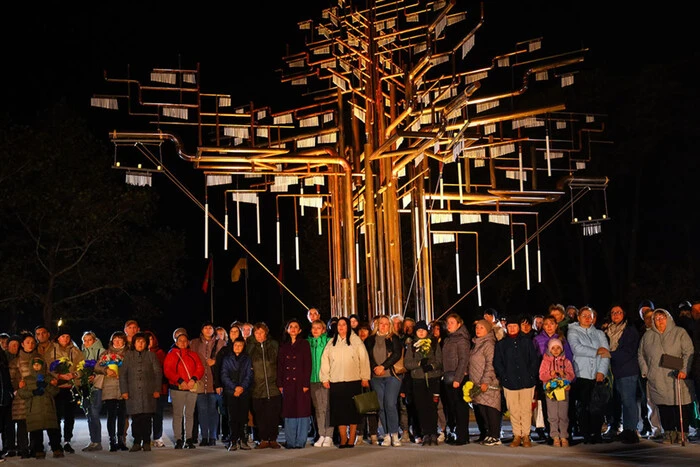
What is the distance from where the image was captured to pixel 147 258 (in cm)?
3081

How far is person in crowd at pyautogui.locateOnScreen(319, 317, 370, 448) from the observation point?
47.2 feet

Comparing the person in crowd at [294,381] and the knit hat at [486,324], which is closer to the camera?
the knit hat at [486,324]

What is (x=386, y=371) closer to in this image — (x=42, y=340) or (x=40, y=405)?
(x=40, y=405)

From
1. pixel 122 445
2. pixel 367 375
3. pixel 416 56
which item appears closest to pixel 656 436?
pixel 367 375

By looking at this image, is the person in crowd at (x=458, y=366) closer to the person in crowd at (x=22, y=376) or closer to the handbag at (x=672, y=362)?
the handbag at (x=672, y=362)

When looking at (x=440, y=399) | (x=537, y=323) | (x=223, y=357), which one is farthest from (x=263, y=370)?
(x=537, y=323)

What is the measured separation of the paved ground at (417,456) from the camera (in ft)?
39.4

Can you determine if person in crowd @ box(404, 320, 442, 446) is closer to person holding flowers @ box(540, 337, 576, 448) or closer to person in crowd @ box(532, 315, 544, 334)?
person holding flowers @ box(540, 337, 576, 448)

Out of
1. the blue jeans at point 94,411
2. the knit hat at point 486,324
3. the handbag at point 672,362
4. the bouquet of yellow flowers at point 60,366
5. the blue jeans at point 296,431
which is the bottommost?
the blue jeans at point 296,431

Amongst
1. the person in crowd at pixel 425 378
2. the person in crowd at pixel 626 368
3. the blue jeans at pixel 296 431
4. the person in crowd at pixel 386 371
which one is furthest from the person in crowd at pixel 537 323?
the blue jeans at pixel 296 431

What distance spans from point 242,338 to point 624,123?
1976 cm

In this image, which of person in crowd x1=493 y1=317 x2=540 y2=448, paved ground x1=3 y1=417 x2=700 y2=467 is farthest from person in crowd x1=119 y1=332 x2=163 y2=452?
person in crowd x1=493 y1=317 x2=540 y2=448

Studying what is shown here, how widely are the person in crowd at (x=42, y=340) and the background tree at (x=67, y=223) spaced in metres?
13.7

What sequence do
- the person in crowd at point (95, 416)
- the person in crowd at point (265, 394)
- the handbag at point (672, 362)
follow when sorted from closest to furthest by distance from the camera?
the handbag at point (672, 362)
the person in crowd at point (265, 394)
the person in crowd at point (95, 416)
